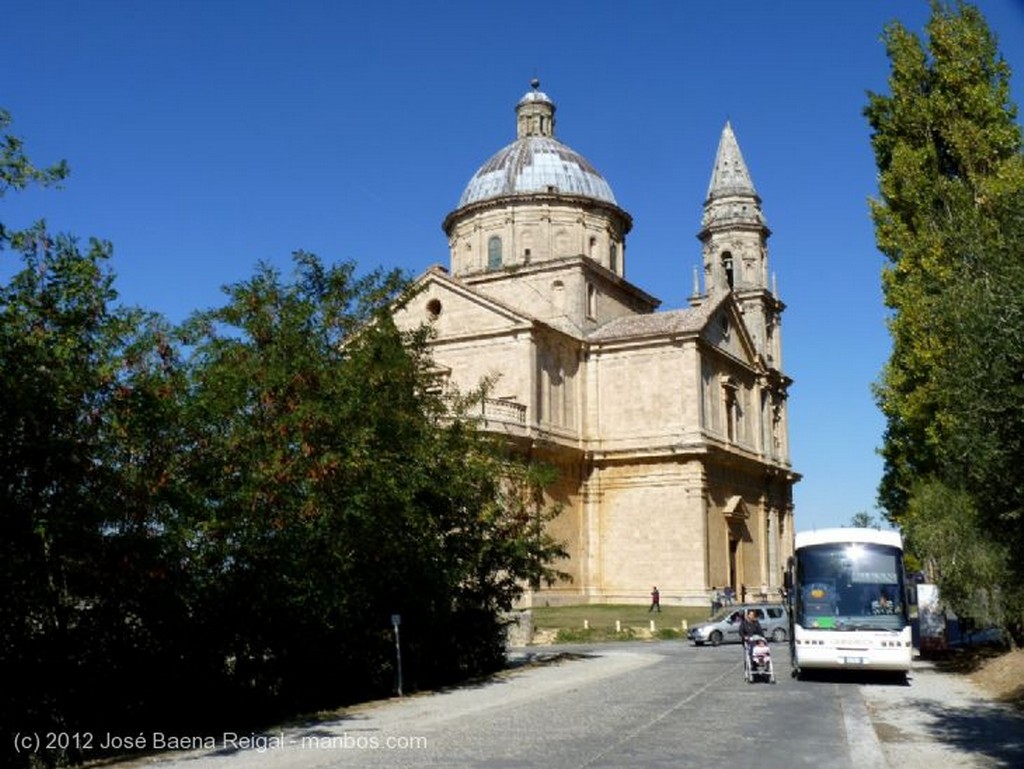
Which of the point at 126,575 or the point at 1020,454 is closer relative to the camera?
the point at 1020,454

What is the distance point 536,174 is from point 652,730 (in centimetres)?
4122

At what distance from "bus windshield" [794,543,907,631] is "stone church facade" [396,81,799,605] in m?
20.2

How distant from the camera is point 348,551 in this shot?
51.3ft

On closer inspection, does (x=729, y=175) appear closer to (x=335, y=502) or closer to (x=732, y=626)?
(x=732, y=626)

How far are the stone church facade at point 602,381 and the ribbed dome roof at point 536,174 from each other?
10 centimetres

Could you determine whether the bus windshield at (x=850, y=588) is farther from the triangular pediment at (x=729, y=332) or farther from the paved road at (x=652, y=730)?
the triangular pediment at (x=729, y=332)

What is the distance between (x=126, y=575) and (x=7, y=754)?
85.1 inches

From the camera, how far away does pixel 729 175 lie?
190 ft

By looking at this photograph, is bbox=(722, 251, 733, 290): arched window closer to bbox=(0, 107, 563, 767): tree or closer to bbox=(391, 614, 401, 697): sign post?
bbox=(0, 107, 563, 767): tree

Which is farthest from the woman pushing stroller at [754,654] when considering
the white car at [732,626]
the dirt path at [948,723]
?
the white car at [732,626]

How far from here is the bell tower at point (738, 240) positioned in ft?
186

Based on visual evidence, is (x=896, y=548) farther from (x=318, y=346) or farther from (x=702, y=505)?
(x=702, y=505)

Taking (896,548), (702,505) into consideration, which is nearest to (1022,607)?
(896,548)

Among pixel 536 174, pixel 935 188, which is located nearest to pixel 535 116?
pixel 536 174
